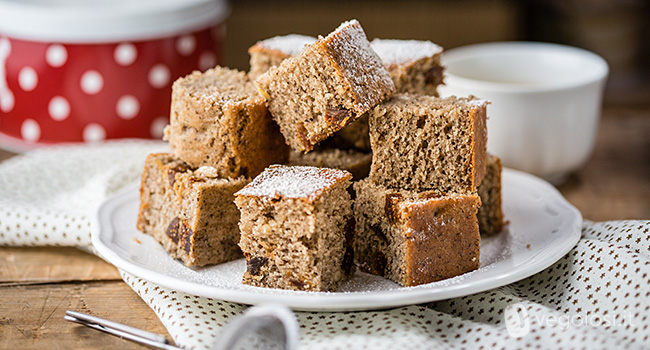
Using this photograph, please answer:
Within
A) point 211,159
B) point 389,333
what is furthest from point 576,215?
point 211,159

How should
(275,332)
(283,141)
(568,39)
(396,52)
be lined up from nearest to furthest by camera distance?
(275,332) < (283,141) < (396,52) < (568,39)

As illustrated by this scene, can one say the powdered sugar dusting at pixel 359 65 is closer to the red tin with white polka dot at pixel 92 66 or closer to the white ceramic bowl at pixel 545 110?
the white ceramic bowl at pixel 545 110

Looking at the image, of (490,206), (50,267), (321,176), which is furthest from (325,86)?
(50,267)

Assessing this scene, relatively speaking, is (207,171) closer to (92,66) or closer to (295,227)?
(295,227)

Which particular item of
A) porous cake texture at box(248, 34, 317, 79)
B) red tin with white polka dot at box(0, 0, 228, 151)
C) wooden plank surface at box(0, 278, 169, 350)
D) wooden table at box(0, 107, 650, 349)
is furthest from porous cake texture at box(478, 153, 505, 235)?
red tin with white polka dot at box(0, 0, 228, 151)

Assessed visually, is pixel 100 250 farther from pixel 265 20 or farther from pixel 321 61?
pixel 265 20

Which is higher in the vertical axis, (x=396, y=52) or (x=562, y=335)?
(x=396, y=52)

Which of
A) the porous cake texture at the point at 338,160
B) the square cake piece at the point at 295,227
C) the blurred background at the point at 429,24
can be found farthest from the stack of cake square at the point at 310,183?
the blurred background at the point at 429,24

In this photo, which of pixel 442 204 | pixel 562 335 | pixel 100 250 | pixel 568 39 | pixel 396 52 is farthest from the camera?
pixel 568 39
